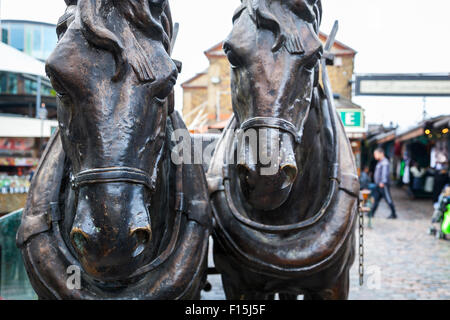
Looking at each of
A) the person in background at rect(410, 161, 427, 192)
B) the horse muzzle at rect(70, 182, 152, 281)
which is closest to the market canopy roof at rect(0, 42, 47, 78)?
the horse muzzle at rect(70, 182, 152, 281)

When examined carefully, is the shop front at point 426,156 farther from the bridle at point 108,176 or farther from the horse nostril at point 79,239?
the horse nostril at point 79,239

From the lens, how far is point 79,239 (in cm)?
98

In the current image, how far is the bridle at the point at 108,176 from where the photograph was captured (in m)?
0.99

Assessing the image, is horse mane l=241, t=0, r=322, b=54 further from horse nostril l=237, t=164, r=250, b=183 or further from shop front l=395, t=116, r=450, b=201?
shop front l=395, t=116, r=450, b=201

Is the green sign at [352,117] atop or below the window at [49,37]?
below

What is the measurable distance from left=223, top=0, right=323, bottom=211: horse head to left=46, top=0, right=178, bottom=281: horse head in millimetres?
379

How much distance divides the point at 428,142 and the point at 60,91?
49.9 feet

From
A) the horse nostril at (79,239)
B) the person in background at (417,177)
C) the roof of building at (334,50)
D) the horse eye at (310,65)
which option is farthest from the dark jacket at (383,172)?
the horse nostril at (79,239)

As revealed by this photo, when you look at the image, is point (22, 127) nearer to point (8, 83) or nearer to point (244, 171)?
point (8, 83)

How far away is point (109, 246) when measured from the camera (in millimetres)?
973

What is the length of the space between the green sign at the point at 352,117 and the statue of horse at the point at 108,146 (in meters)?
5.00

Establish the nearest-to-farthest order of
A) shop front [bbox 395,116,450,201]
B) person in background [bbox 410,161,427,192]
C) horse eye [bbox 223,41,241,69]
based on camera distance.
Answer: horse eye [bbox 223,41,241,69]
shop front [bbox 395,116,450,201]
person in background [bbox 410,161,427,192]

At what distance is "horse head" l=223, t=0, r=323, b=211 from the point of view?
52.0 inches
